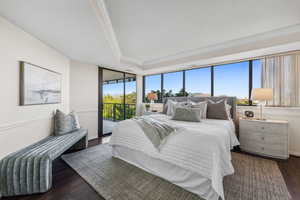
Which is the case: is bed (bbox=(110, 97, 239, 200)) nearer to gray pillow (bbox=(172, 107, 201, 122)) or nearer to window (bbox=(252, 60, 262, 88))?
gray pillow (bbox=(172, 107, 201, 122))

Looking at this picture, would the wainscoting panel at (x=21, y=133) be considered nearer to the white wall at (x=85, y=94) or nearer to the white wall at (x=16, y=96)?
the white wall at (x=16, y=96)

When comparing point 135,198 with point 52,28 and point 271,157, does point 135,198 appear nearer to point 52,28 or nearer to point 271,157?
point 52,28

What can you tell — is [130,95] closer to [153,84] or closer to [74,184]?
[153,84]

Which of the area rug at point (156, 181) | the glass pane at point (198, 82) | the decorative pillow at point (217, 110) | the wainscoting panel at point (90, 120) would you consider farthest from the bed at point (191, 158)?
the glass pane at point (198, 82)

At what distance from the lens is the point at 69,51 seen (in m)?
2.86

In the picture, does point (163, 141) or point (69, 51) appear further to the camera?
point (69, 51)

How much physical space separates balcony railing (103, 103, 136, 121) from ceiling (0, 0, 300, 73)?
2.39m

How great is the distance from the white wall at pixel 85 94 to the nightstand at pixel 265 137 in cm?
406

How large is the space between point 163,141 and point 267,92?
2595 millimetres

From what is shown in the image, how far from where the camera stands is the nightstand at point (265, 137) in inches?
99.8

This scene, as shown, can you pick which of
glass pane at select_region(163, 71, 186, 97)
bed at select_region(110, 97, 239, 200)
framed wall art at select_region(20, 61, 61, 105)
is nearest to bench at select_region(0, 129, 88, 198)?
framed wall art at select_region(20, 61, 61, 105)

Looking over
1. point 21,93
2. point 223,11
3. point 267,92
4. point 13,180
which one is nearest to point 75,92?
point 21,93

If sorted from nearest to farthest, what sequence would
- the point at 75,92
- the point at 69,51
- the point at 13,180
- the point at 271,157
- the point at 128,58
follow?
the point at 13,180, the point at 271,157, the point at 69,51, the point at 75,92, the point at 128,58

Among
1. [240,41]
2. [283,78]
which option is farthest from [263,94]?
[240,41]
